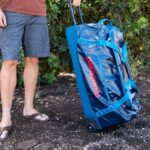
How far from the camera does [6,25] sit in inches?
155

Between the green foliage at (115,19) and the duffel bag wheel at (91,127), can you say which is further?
the green foliage at (115,19)

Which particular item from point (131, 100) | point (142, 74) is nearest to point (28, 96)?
point (131, 100)

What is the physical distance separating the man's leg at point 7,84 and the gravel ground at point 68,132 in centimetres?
16

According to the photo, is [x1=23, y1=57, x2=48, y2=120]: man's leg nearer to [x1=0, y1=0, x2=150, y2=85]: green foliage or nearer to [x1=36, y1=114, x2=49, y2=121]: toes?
[x1=36, y1=114, x2=49, y2=121]: toes

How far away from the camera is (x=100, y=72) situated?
3.87 metres

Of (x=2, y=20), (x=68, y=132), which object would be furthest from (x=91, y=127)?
(x=2, y=20)

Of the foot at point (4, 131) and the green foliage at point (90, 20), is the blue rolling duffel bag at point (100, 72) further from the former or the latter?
the green foliage at point (90, 20)

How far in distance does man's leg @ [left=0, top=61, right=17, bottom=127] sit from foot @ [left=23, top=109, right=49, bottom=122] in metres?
0.38

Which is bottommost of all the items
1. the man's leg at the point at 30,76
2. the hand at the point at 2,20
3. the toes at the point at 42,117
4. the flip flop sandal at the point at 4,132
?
the toes at the point at 42,117

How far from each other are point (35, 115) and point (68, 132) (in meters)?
0.48

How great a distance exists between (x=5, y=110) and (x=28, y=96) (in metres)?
0.38

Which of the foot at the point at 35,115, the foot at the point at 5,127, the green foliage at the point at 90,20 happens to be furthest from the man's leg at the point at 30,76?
the green foliage at the point at 90,20

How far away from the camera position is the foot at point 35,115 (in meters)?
4.49

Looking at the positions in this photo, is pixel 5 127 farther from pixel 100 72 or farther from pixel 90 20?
pixel 90 20
